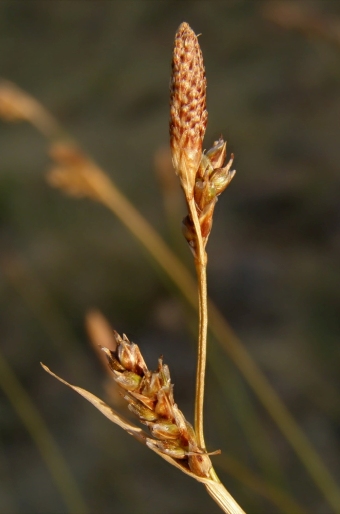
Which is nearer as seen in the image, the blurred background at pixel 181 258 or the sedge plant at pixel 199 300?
the sedge plant at pixel 199 300

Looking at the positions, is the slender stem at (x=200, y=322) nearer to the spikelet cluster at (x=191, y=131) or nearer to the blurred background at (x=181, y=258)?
the spikelet cluster at (x=191, y=131)

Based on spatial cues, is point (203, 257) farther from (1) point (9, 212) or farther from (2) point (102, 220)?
(1) point (9, 212)

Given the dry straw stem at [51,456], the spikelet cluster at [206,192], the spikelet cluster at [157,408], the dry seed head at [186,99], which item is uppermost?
the dry straw stem at [51,456]

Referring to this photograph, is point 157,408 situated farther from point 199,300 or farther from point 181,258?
point 181,258

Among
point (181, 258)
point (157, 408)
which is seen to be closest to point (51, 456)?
point (181, 258)

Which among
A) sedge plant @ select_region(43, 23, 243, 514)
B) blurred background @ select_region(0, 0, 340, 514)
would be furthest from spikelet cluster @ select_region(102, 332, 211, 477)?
blurred background @ select_region(0, 0, 340, 514)

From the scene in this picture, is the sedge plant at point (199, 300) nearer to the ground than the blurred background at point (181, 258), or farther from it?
nearer to the ground

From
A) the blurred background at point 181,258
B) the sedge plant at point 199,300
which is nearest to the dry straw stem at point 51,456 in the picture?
the blurred background at point 181,258

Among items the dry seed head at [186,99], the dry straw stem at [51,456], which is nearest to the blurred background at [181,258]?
the dry straw stem at [51,456]

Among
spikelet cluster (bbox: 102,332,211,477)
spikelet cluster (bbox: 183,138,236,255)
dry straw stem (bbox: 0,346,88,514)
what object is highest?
dry straw stem (bbox: 0,346,88,514)

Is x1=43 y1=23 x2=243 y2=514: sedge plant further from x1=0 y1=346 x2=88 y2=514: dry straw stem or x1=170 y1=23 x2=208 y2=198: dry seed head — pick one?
x1=0 y1=346 x2=88 y2=514: dry straw stem
